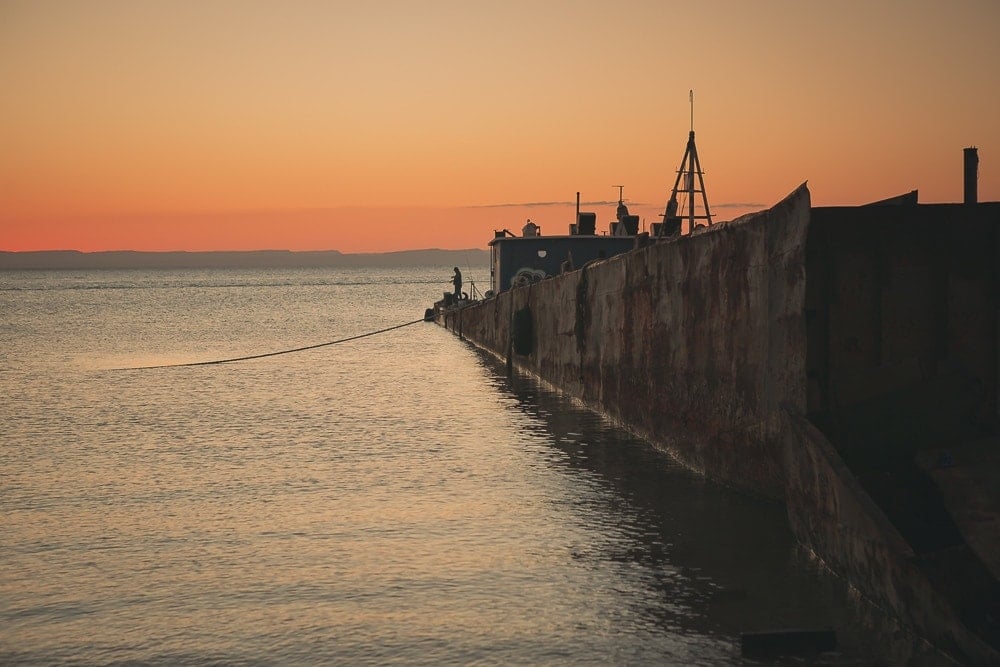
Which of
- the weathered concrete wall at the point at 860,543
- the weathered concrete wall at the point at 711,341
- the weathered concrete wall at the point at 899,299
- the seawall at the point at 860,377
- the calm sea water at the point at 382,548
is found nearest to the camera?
the weathered concrete wall at the point at 860,543

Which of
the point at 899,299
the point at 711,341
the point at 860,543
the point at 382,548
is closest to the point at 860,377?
the point at 899,299

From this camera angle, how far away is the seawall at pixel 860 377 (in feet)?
21.7

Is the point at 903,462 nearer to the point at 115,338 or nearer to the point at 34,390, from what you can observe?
the point at 34,390

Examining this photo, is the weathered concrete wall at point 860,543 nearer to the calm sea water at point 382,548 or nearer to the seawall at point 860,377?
the seawall at point 860,377

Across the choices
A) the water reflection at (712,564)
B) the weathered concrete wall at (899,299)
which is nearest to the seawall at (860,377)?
the weathered concrete wall at (899,299)

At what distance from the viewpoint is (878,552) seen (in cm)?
674

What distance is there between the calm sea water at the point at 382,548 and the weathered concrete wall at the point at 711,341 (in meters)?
0.43

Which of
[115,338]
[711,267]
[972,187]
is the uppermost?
[972,187]

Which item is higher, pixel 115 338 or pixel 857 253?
pixel 857 253

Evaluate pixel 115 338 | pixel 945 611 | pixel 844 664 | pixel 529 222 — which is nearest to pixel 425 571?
pixel 844 664

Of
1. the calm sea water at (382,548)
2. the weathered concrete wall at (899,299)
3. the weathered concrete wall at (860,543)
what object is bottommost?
the calm sea water at (382,548)

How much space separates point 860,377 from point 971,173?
7.93 feet

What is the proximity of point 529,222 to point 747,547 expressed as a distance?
Answer: 34852 millimetres

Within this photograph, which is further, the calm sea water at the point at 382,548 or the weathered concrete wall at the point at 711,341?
the weathered concrete wall at the point at 711,341
